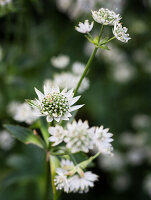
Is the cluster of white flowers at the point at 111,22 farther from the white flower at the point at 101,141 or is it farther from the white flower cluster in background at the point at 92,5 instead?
the white flower cluster in background at the point at 92,5

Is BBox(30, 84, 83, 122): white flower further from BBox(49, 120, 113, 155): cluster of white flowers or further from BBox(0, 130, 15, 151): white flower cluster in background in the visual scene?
BBox(0, 130, 15, 151): white flower cluster in background

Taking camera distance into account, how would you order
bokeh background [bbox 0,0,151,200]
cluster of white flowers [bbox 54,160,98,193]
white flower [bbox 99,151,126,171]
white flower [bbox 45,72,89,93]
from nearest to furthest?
cluster of white flowers [bbox 54,160,98,193], white flower [bbox 45,72,89,93], bokeh background [bbox 0,0,151,200], white flower [bbox 99,151,126,171]

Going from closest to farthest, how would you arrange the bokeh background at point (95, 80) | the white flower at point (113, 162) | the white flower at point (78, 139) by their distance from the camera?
the white flower at point (78, 139) < the bokeh background at point (95, 80) < the white flower at point (113, 162)

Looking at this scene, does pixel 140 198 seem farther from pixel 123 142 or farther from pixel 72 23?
pixel 72 23

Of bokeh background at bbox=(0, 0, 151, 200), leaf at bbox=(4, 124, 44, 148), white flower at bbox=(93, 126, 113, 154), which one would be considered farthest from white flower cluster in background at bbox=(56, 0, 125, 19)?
white flower at bbox=(93, 126, 113, 154)

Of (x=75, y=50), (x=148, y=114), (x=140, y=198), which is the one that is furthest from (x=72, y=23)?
(x=140, y=198)

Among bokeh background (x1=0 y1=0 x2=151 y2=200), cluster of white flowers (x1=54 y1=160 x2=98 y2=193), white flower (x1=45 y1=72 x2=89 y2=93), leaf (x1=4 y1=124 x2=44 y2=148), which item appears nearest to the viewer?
cluster of white flowers (x1=54 y1=160 x2=98 y2=193)

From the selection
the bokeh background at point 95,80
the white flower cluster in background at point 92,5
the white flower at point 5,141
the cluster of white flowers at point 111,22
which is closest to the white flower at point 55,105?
the cluster of white flowers at point 111,22
